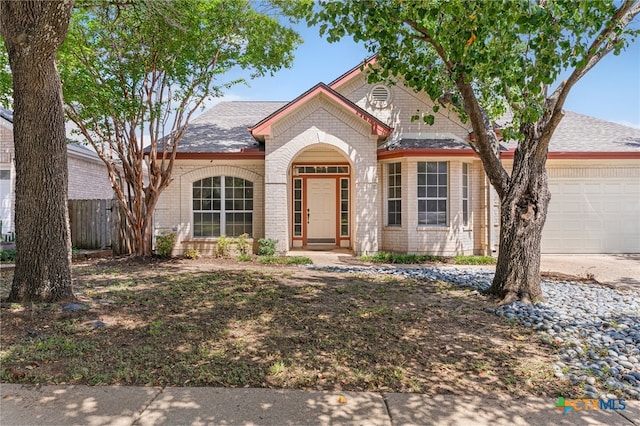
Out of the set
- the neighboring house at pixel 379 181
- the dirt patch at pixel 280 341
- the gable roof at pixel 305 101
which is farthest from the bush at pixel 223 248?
the dirt patch at pixel 280 341

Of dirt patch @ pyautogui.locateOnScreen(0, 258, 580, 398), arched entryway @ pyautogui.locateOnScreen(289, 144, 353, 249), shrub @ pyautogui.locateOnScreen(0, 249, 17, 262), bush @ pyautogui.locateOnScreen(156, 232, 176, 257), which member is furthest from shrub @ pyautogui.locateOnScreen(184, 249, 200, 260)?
shrub @ pyautogui.locateOnScreen(0, 249, 17, 262)

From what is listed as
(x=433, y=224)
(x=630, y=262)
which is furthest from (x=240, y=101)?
(x=630, y=262)

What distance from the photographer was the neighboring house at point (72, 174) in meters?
13.4

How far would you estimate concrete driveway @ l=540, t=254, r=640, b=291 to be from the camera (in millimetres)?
8751

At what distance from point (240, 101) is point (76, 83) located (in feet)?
28.1

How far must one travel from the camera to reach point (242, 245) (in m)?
12.2

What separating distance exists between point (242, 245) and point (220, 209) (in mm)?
1513

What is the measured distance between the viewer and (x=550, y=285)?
7957 millimetres

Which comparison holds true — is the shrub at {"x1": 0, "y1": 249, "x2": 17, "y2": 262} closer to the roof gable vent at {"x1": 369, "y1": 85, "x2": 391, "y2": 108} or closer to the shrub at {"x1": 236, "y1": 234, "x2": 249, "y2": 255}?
the shrub at {"x1": 236, "y1": 234, "x2": 249, "y2": 255}

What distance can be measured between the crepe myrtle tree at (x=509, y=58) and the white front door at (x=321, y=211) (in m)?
6.96

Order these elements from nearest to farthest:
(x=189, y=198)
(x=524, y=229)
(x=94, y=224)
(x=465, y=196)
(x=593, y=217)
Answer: (x=524, y=229) → (x=465, y=196) → (x=189, y=198) → (x=593, y=217) → (x=94, y=224)

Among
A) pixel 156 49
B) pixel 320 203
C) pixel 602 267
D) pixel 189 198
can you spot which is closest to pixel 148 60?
pixel 156 49

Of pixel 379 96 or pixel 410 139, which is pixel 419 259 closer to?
pixel 410 139

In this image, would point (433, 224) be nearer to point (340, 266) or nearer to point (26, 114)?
point (340, 266)
